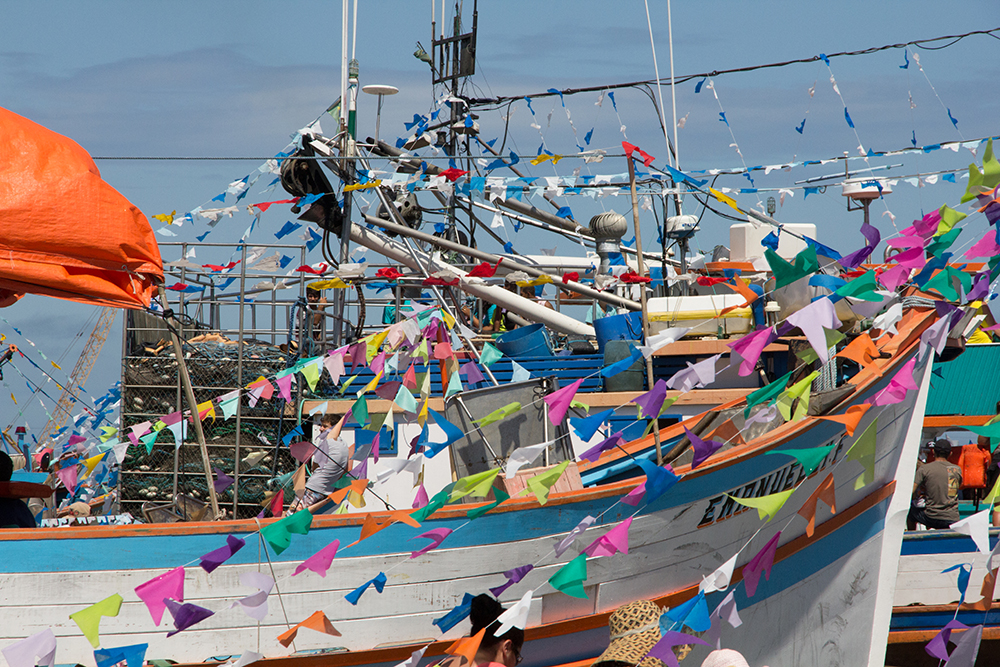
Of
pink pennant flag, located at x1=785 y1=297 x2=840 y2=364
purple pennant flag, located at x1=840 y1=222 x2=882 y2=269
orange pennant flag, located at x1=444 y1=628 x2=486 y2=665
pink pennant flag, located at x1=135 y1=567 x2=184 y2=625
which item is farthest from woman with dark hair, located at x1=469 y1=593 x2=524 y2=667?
purple pennant flag, located at x1=840 y1=222 x2=882 y2=269

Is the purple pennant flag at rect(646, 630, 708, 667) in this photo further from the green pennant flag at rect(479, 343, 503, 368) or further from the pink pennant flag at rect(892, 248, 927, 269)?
the green pennant flag at rect(479, 343, 503, 368)

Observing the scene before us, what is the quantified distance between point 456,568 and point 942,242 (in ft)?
11.8

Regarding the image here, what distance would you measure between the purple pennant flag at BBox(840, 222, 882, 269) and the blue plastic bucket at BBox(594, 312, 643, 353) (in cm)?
586

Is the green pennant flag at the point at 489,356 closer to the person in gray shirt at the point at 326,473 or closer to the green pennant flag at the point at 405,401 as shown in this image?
the green pennant flag at the point at 405,401

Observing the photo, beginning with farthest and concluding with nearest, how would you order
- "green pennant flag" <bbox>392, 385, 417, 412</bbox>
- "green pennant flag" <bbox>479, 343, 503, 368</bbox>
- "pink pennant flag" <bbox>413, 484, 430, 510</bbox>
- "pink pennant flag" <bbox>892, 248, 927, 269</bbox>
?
"green pennant flag" <bbox>479, 343, 503, 368</bbox>, "green pennant flag" <bbox>392, 385, 417, 412</bbox>, "pink pennant flag" <bbox>413, 484, 430, 510</bbox>, "pink pennant flag" <bbox>892, 248, 927, 269</bbox>

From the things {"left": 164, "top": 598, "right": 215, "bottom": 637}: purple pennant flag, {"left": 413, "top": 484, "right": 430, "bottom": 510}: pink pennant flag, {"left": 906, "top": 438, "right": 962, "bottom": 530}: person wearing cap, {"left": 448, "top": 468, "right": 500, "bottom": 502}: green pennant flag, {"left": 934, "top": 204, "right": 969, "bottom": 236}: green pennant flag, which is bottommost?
{"left": 906, "top": 438, "right": 962, "bottom": 530}: person wearing cap

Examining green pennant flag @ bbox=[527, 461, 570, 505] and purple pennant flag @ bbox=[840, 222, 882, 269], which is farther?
green pennant flag @ bbox=[527, 461, 570, 505]

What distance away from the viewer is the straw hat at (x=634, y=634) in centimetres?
403

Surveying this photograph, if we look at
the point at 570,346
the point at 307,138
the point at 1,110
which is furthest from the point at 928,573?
the point at 1,110

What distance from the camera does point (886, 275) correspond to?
4.34m

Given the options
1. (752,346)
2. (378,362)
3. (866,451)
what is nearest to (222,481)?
(378,362)

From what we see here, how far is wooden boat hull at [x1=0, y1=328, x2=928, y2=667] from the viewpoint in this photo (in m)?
5.87

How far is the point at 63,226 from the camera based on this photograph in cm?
499

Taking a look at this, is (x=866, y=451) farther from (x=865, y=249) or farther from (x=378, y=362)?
(x=378, y=362)
